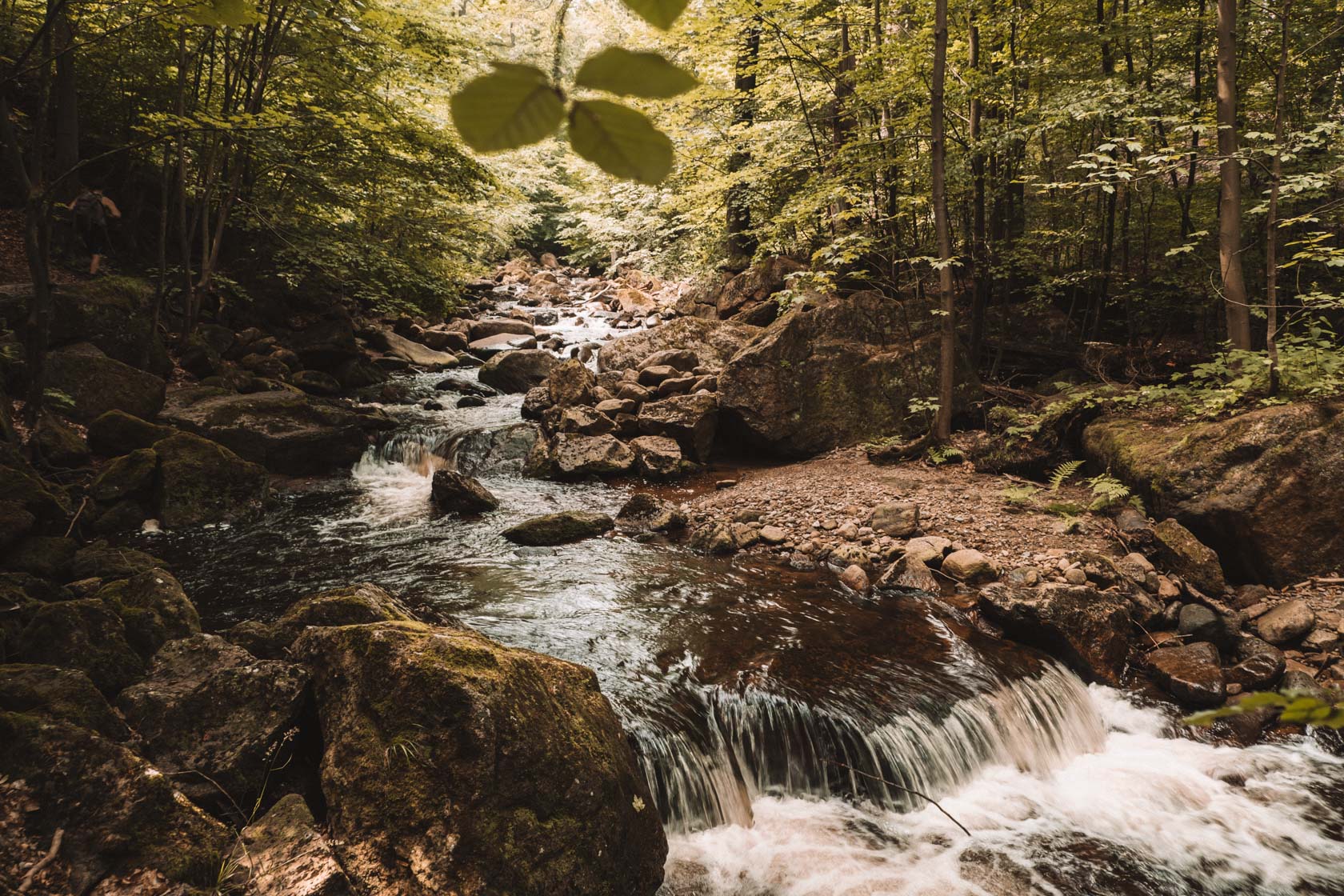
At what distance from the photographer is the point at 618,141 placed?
60 cm

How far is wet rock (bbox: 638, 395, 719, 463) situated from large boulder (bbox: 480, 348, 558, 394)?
15.8 ft

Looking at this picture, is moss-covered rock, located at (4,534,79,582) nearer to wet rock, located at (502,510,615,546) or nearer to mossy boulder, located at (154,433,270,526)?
mossy boulder, located at (154,433,270,526)

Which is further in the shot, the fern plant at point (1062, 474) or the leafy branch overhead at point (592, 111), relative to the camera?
the fern plant at point (1062, 474)

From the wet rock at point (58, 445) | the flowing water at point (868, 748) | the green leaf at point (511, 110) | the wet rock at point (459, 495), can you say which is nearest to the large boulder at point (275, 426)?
the wet rock at point (58, 445)

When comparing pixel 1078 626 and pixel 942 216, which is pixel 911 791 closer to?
pixel 1078 626

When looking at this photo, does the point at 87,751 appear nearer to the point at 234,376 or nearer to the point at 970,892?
the point at 970,892

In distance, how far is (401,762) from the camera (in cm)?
250

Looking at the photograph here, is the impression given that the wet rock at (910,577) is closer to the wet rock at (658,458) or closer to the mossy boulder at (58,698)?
the wet rock at (658,458)

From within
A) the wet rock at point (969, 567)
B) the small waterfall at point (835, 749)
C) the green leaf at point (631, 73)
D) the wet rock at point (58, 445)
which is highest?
the green leaf at point (631, 73)

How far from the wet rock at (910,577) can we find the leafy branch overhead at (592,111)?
5767 millimetres

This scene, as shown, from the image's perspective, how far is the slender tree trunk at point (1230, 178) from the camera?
616 centimetres

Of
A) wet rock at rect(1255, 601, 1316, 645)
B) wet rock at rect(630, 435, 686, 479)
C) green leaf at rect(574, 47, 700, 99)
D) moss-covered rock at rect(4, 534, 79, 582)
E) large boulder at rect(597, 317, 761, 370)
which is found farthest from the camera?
large boulder at rect(597, 317, 761, 370)

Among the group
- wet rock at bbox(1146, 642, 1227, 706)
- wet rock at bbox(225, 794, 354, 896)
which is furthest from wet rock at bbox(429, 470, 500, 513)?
wet rock at bbox(1146, 642, 1227, 706)

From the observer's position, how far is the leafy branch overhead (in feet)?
1.80
